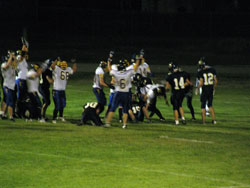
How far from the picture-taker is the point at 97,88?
71.9 ft

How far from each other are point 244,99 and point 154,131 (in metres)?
11.1

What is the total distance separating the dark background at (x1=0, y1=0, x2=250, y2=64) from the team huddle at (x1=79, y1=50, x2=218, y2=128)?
28399 millimetres

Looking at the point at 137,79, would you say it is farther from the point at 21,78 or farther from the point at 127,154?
the point at 127,154

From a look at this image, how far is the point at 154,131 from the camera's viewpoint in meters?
20.0

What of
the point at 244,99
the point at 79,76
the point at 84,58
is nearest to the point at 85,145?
the point at 244,99

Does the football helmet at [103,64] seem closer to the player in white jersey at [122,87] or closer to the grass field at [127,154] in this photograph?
the player in white jersey at [122,87]

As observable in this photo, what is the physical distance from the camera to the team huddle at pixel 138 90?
2031 centimetres

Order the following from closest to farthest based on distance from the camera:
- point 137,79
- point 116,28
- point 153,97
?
point 137,79
point 153,97
point 116,28

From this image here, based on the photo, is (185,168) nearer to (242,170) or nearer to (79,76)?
(242,170)

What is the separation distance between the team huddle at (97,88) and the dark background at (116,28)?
28.7 m

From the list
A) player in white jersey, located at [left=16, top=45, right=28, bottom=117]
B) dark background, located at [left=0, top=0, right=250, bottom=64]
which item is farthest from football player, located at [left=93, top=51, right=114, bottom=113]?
dark background, located at [left=0, top=0, right=250, bottom=64]

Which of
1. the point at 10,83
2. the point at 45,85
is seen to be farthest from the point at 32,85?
the point at 10,83

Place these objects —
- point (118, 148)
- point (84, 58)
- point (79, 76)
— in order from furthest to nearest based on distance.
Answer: point (84, 58), point (79, 76), point (118, 148)

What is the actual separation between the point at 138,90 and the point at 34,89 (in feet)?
11.5
